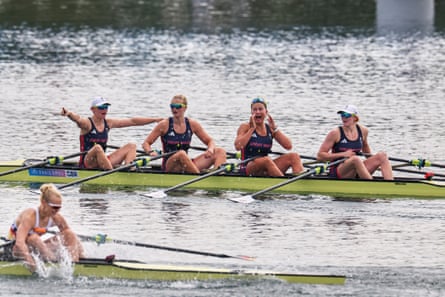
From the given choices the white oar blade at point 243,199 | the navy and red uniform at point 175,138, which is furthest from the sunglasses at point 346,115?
the navy and red uniform at point 175,138

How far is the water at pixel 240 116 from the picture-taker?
57.0 ft

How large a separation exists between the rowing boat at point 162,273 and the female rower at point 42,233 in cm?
18

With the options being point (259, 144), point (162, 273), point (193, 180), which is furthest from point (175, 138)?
point (162, 273)

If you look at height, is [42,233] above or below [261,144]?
below

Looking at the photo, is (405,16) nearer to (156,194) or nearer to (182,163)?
(182,163)

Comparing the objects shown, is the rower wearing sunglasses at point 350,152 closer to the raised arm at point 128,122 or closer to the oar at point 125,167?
the oar at point 125,167

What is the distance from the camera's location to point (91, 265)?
1598cm

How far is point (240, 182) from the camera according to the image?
71.7ft

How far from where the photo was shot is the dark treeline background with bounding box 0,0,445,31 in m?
58.7

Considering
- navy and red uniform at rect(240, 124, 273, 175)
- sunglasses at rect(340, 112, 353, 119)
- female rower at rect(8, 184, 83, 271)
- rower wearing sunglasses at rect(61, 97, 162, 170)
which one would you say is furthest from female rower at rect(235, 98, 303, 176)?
female rower at rect(8, 184, 83, 271)

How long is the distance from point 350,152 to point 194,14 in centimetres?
4360

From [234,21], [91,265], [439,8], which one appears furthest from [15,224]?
[439,8]

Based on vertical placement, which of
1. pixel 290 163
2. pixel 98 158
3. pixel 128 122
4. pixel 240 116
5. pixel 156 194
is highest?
pixel 128 122

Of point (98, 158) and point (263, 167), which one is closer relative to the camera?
point (263, 167)
